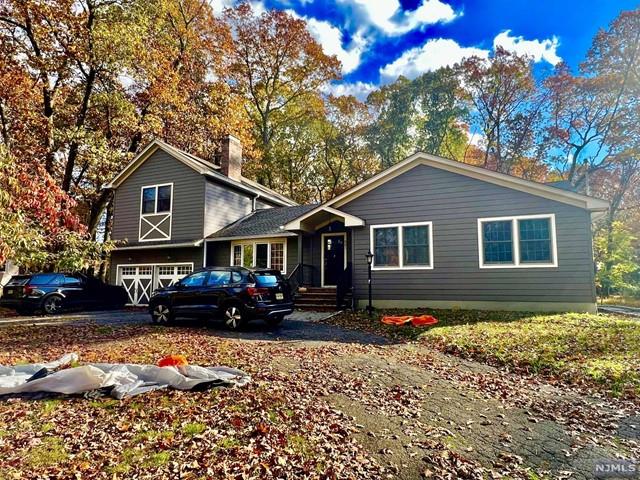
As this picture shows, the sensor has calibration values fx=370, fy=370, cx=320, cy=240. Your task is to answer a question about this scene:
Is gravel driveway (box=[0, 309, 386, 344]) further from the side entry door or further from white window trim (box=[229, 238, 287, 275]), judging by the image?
white window trim (box=[229, 238, 287, 275])

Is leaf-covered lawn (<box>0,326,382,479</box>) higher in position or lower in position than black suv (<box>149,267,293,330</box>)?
lower

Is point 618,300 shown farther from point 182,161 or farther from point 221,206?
point 182,161

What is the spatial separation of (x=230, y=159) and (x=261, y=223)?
4.41 metres

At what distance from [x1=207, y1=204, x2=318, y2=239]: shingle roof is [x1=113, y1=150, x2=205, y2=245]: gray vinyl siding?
1.43 metres

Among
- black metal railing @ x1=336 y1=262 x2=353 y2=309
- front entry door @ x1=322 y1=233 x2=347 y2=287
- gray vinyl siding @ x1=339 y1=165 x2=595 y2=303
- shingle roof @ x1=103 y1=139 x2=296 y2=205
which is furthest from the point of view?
shingle roof @ x1=103 y1=139 x2=296 y2=205

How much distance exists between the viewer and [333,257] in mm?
15016

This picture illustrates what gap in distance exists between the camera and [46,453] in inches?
124

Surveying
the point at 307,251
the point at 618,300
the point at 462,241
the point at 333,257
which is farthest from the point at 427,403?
the point at 618,300

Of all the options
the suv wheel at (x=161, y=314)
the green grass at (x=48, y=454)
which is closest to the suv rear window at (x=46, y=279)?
the suv wheel at (x=161, y=314)

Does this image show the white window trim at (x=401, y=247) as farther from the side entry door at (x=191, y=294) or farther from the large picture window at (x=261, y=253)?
the side entry door at (x=191, y=294)

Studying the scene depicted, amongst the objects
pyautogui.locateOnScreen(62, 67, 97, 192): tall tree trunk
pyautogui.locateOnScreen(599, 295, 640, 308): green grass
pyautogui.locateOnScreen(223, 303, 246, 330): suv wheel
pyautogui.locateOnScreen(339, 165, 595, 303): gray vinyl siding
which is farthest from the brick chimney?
pyautogui.locateOnScreen(599, 295, 640, 308): green grass

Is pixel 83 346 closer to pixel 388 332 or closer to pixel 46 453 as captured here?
pixel 46 453

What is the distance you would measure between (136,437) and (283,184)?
29753mm

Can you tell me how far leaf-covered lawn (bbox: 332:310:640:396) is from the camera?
5.90 m
